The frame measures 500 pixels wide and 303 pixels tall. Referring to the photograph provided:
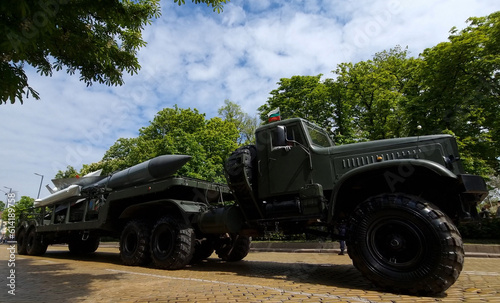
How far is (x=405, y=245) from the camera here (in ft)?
13.5

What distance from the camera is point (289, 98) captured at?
22625 millimetres

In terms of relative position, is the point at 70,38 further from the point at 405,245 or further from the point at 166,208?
the point at 405,245

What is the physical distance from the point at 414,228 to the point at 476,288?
1.22 meters

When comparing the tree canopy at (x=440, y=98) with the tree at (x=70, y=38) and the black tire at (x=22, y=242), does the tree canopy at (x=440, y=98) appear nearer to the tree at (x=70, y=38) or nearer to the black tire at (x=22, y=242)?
the tree at (x=70, y=38)

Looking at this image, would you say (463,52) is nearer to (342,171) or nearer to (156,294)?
(342,171)

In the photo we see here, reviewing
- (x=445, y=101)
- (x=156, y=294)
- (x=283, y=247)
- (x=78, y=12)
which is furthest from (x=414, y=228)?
(x=445, y=101)

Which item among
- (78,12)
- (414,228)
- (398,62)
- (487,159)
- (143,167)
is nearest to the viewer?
(78,12)

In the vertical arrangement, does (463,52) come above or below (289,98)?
below

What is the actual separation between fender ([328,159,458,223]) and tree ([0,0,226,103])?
3091mm

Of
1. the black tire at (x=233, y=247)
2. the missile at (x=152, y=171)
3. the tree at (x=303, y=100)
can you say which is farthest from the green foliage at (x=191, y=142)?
the black tire at (x=233, y=247)

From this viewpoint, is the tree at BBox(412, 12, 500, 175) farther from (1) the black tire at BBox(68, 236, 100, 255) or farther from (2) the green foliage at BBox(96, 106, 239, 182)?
(1) the black tire at BBox(68, 236, 100, 255)

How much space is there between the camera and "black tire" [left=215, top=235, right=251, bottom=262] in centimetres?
806

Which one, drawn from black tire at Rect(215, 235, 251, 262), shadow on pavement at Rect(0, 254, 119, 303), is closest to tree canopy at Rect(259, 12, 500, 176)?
A: black tire at Rect(215, 235, 251, 262)

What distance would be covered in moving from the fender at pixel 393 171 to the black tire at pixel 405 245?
369 millimetres
